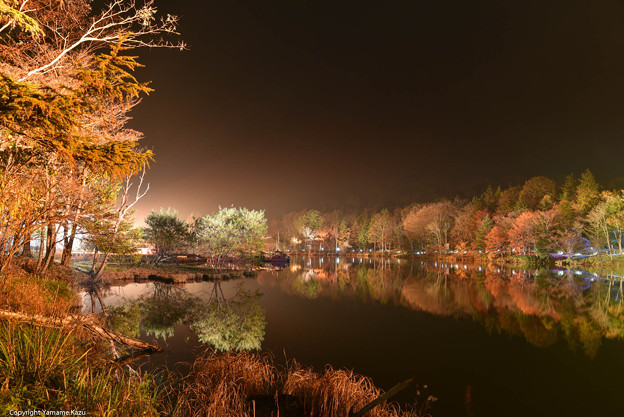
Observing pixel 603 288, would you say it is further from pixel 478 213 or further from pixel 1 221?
pixel 478 213

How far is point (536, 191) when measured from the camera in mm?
75250

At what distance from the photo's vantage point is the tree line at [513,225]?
54781 mm

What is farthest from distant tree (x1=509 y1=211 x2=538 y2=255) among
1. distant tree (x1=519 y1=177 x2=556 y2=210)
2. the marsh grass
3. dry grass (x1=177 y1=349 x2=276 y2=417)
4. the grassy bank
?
the marsh grass

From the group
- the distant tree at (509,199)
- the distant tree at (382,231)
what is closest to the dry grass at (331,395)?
the distant tree at (509,199)

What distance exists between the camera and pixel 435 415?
300 inches

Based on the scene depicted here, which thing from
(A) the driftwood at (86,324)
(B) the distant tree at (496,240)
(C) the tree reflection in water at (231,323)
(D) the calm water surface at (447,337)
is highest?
(B) the distant tree at (496,240)

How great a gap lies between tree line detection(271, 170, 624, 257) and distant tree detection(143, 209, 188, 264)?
54.8 meters

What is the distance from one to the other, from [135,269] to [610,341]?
103 ft

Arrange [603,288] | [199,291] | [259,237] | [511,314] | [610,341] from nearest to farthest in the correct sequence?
[610,341] → [511,314] → [199,291] → [603,288] → [259,237]

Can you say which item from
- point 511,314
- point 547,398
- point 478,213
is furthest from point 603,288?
point 478,213

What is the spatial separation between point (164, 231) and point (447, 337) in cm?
A: 2984

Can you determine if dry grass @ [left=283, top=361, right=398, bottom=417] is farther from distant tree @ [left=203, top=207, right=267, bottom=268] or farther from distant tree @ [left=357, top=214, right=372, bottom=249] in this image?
distant tree @ [left=357, top=214, right=372, bottom=249]

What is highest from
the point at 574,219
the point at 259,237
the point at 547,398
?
the point at 574,219

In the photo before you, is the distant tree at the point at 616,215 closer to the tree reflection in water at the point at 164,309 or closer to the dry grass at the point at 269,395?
the dry grass at the point at 269,395
